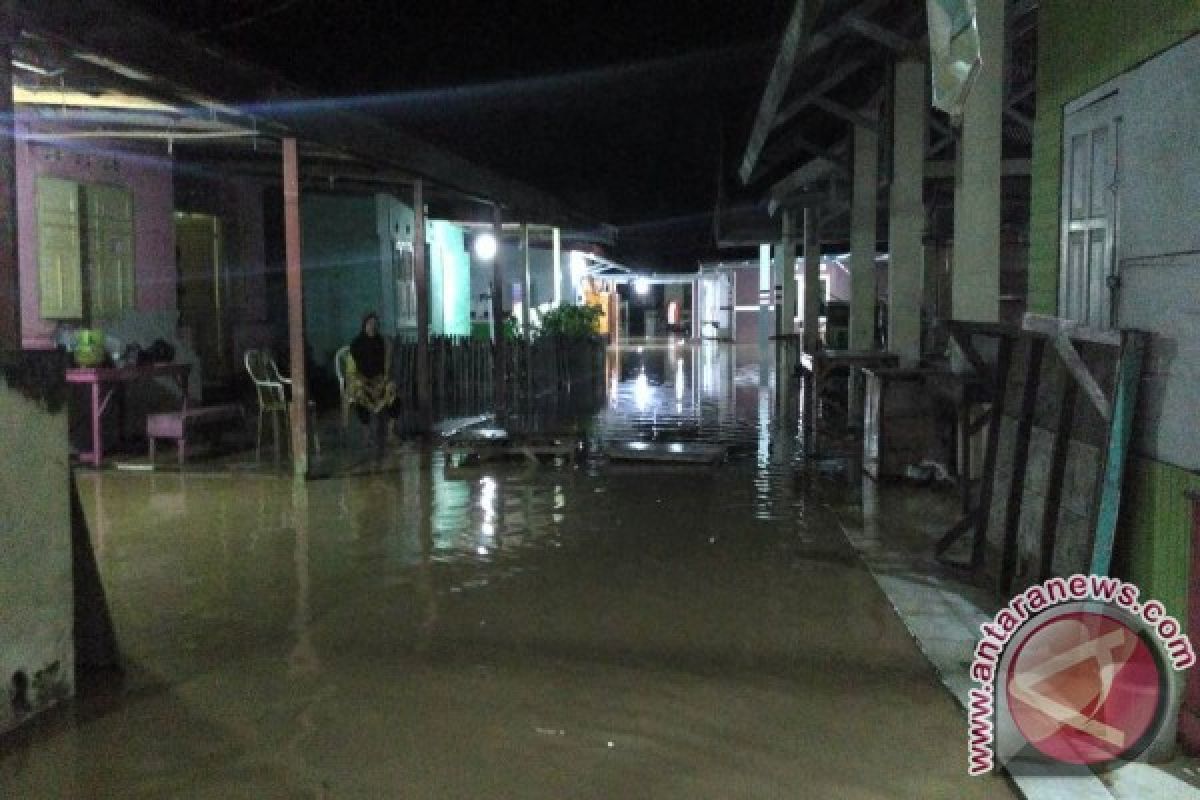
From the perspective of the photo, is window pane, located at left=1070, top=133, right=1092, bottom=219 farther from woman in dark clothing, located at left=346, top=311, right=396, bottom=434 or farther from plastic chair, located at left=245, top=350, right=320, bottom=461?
plastic chair, located at left=245, top=350, right=320, bottom=461

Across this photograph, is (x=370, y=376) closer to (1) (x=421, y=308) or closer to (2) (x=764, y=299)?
(1) (x=421, y=308)

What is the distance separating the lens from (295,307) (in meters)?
10.5

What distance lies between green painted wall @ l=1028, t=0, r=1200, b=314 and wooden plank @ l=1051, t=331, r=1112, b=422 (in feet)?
4.26

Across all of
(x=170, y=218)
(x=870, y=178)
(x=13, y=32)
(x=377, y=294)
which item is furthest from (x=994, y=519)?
(x=377, y=294)

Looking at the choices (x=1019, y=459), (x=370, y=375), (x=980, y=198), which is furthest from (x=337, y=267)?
(x=1019, y=459)

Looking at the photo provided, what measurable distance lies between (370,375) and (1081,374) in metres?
8.70

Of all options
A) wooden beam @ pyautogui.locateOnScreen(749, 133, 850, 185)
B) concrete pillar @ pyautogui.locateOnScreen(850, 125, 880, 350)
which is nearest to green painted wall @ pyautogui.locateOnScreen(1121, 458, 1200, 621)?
concrete pillar @ pyautogui.locateOnScreen(850, 125, 880, 350)

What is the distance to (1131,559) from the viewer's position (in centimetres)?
494

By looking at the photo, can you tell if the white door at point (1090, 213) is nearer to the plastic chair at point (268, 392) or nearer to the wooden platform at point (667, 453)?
the wooden platform at point (667, 453)

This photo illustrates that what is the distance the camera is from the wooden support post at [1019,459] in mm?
6031

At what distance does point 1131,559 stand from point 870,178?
33.3ft

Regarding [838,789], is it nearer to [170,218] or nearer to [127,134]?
[127,134]

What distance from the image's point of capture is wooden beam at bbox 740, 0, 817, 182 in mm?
9273

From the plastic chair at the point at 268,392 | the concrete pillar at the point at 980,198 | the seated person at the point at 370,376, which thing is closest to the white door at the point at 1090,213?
the concrete pillar at the point at 980,198
